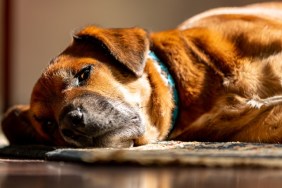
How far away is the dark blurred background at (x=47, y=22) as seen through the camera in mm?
5004

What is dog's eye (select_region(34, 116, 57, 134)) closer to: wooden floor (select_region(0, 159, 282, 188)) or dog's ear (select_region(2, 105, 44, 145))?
dog's ear (select_region(2, 105, 44, 145))

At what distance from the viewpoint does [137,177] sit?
4.69 ft

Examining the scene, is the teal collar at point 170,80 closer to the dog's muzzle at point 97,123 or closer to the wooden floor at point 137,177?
the dog's muzzle at point 97,123

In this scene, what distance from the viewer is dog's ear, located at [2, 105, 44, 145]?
2531 mm

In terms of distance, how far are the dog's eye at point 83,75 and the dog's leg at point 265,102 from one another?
1.73ft

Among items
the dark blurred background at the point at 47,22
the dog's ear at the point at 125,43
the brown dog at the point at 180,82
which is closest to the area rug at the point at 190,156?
the brown dog at the point at 180,82

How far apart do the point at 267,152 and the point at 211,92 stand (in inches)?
23.1

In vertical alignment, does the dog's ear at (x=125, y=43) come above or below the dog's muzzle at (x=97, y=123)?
above

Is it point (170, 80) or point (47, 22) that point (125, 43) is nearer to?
point (170, 80)

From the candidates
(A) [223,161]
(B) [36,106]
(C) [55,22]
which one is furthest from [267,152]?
(C) [55,22]

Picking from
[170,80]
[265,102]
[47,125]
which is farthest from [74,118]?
[265,102]

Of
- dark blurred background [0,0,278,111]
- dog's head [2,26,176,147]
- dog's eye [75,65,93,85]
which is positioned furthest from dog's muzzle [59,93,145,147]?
dark blurred background [0,0,278,111]

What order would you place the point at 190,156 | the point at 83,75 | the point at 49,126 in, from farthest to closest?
the point at 49,126 → the point at 83,75 → the point at 190,156

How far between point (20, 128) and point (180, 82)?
0.66 m
